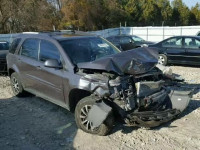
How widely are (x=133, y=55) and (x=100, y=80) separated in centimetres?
102

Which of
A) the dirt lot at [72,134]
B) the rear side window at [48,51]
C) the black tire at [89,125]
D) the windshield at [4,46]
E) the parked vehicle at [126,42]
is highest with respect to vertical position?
the rear side window at [48,51]

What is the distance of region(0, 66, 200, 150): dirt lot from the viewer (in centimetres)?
464

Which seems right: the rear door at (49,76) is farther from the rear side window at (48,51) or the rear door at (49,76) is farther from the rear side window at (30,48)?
the rear side window at (30,48)

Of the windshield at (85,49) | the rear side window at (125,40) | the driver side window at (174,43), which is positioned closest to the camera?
the windshield at (85,49)

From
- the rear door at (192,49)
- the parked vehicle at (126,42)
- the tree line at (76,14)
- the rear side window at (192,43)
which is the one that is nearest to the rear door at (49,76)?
the rear door at (192,49)

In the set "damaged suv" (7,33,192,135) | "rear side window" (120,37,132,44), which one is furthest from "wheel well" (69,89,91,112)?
"rear side window" (120,37,132,44)

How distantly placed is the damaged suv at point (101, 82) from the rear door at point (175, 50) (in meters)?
5.88

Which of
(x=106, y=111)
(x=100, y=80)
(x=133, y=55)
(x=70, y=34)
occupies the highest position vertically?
(x=70, y=34)

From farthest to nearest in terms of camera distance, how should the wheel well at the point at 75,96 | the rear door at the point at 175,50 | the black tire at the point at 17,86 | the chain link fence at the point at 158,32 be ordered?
the chain link fence at the point at 158,32
the rear door at the point at 175,50
the black tire at the point at 17,86
the wheel well at the point at 75,96

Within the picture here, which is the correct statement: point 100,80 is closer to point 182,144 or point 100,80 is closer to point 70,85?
point 70,85

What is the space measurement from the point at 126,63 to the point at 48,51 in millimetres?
1804

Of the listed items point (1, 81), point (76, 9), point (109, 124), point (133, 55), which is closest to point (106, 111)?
point (109, 124)

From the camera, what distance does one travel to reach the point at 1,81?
9.83 meters

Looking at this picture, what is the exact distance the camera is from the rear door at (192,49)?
11302 millimetres
